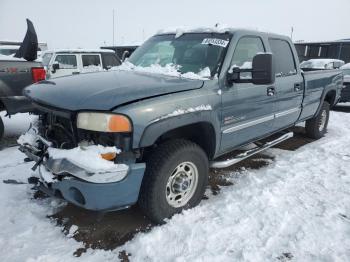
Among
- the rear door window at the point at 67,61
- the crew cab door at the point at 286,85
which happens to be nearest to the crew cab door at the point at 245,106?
the crew cab door at the point at 286,85

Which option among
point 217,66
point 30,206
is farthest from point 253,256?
point 30,206

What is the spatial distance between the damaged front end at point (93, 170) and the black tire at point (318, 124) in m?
4.47

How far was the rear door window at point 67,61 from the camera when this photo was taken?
394 inches

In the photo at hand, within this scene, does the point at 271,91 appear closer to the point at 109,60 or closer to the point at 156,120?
the point at 156,120

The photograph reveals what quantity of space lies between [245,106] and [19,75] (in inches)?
150

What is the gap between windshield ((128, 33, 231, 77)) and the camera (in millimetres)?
3477

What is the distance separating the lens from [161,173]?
2807 millimetres

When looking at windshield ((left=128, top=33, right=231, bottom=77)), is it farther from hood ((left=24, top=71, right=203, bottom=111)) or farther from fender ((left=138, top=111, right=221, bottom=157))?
fender ((left=138, top=111, right=221, bottom=157))

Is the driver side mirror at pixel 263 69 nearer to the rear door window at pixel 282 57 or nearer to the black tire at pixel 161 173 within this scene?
the black tire at pixel 161 173

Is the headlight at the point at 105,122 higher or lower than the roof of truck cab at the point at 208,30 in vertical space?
lower

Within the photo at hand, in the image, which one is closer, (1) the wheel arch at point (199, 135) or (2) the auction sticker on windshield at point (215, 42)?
(1) the wheel arch at point (199, 135)

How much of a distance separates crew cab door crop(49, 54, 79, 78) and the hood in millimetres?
7001

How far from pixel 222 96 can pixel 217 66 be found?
0.33 metres

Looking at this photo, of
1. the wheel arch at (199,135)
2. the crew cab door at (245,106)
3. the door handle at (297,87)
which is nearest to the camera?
the wheel arch at (199,135)
